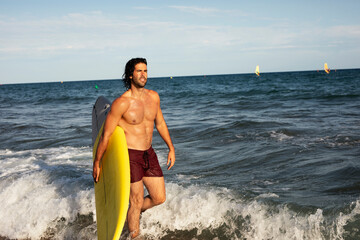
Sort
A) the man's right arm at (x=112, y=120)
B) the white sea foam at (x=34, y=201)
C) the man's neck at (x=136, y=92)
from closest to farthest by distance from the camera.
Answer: the man's right arm at (x=112, y=120) → the man's neck at (x=136, y=92) → the white sea foam at (x=34, y=201)

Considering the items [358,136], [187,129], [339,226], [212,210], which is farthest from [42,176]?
[358,136]

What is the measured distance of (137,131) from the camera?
379cm

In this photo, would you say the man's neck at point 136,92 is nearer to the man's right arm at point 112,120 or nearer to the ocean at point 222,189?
the man's right arm at point 112,120

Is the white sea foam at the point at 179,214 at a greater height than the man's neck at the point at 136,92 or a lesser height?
lesser

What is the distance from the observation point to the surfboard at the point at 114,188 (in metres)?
3.29

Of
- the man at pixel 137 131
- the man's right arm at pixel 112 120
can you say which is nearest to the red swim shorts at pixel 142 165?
the man at pixel 137 131

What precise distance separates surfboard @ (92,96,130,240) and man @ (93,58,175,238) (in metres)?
0.10

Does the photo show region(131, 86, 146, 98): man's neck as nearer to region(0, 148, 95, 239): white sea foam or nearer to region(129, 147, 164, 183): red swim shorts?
region(129, 147, 164, 183): red swim shorts

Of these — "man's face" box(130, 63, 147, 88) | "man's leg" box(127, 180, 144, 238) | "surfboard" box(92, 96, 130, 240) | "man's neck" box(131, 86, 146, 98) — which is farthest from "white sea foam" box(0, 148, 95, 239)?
"man's face" box(130, 63, 147, 88)

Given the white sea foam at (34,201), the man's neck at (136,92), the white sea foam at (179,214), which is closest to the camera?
the man's neck at (136,92)

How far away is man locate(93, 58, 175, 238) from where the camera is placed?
3.65 metres

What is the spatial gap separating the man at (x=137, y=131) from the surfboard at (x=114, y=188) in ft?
0.32

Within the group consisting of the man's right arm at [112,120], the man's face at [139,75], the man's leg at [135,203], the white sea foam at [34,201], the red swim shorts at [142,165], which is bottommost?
the white sea foam at [34,201]

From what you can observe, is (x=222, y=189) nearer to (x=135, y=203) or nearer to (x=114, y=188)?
(x=135, y=203)
